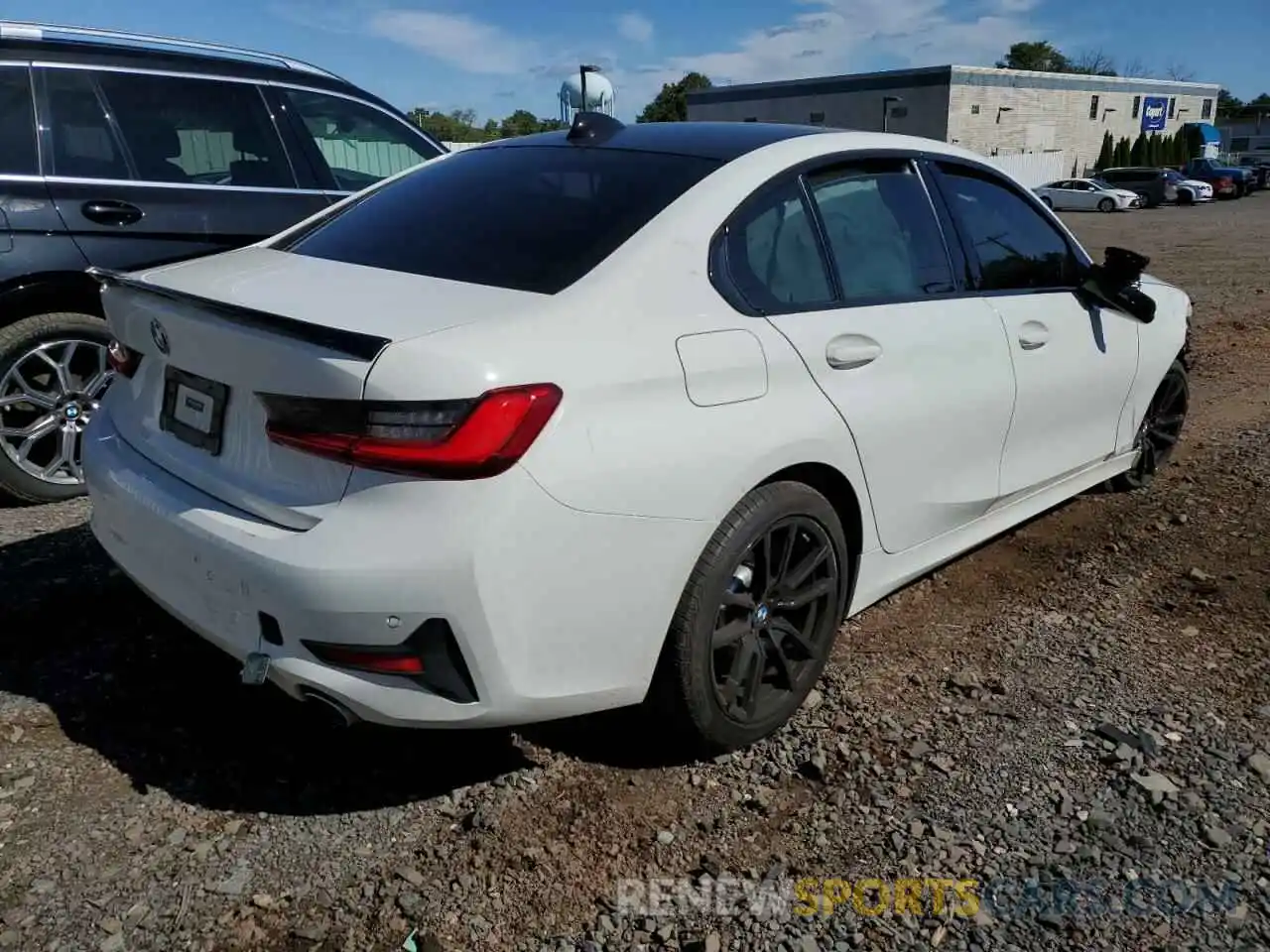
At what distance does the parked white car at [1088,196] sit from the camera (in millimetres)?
37312

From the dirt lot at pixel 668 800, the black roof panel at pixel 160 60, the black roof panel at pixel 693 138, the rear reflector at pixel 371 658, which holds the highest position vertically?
the black roof panel at pixel 160 60

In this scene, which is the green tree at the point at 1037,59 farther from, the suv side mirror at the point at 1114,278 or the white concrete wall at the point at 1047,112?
the suv side mirror at the point at 1114,278

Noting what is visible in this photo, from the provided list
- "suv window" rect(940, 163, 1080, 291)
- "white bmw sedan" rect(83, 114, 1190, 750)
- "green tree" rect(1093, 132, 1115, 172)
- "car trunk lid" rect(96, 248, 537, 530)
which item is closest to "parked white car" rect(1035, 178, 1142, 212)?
"green tree" rect(1093, 132, 1115, 172)

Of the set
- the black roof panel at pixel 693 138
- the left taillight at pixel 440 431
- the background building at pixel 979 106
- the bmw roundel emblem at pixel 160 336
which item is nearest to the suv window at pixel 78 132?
the black roof panel at pixel 693 138

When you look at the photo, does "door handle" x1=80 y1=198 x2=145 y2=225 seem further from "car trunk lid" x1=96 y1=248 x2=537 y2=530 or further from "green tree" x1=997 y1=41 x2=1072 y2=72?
"green tree" x1=997 y1=41 x2=1072 y2=72

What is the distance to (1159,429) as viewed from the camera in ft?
15.9

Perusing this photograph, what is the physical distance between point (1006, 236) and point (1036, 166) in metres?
51.3

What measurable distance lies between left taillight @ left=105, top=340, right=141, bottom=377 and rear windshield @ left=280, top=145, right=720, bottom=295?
53 centimetres

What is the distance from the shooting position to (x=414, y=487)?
205 cm

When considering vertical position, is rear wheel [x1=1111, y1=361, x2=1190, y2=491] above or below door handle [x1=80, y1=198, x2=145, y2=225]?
below

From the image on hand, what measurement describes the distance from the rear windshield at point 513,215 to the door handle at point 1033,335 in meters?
1.35

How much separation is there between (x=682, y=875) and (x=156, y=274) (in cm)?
206

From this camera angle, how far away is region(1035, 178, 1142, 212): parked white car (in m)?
37.3

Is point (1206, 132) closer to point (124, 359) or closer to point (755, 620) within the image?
point (755, 620)
